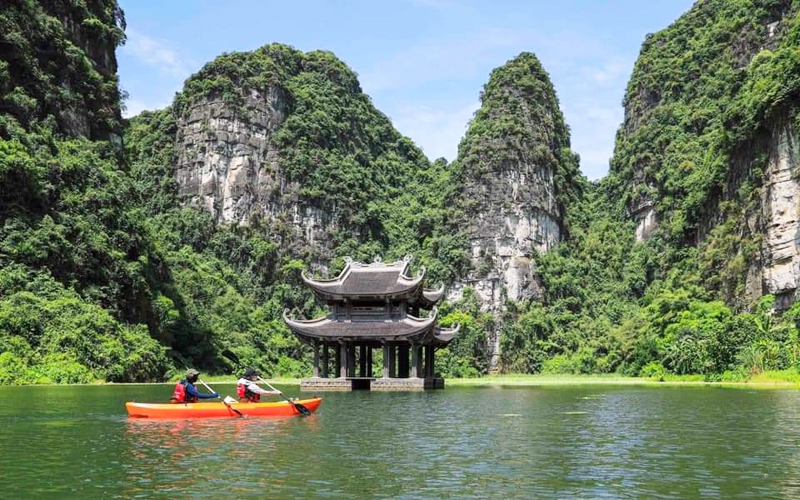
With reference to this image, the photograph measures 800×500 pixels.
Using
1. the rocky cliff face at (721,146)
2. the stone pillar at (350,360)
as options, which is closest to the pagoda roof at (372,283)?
the stone pillar at (350,360)

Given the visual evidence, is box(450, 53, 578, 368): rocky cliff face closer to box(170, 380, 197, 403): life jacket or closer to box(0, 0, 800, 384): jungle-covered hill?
box(0, 0, 800, 384): jungle-covered hill

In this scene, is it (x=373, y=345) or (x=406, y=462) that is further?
(x=373, y=345)

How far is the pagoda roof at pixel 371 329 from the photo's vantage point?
3894 centimetres

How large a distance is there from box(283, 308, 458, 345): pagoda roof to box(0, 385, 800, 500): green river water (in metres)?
15.5

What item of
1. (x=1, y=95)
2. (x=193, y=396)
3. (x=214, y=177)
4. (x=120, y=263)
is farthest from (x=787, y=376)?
(x=214, y=177)

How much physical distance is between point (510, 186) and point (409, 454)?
81592 millimetres

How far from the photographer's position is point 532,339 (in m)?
84.9

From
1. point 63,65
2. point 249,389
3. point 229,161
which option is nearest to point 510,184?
point 229,161

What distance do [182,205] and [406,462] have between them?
281 ft

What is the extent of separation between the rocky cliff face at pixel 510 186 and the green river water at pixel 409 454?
223ft

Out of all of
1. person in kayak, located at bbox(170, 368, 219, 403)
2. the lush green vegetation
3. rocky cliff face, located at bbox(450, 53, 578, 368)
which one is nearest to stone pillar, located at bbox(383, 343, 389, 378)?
the lush green vegetation

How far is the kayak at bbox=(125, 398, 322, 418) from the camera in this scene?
2011cm

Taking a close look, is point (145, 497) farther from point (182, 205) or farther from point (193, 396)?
point (182, 205)

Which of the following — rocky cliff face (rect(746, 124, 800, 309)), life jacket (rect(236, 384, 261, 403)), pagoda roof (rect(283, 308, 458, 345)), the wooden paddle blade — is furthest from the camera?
rocky cliff face (rect(746, 124, 800, 309))
